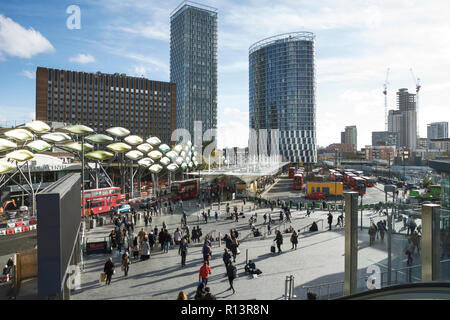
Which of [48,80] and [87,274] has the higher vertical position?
[48,80]

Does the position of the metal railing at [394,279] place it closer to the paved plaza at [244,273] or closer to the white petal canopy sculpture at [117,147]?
the paved plaza at [244,273]

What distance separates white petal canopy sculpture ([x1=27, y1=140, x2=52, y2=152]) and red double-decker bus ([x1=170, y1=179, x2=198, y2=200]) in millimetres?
15858

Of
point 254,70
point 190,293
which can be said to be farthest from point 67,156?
point 254,70

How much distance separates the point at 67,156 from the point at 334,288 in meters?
55.3

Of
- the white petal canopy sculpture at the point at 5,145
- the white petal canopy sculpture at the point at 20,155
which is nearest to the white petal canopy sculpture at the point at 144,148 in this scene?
the white petal canopy sculpture at the point at 20,155

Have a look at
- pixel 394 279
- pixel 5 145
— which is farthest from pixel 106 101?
pixel 394 279

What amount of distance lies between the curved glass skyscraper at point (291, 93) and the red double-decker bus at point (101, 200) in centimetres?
8969

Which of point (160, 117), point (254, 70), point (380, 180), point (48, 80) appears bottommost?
point (380, 180)

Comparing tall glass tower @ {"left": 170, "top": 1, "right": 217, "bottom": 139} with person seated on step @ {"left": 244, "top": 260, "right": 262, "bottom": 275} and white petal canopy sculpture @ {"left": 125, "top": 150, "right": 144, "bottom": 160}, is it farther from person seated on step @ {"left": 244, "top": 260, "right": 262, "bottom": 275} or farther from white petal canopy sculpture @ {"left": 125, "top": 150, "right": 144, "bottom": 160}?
person seated on step @ {"left": 244, "top": 260, "right": 262, "bottom": 275}

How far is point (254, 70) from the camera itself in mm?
124000

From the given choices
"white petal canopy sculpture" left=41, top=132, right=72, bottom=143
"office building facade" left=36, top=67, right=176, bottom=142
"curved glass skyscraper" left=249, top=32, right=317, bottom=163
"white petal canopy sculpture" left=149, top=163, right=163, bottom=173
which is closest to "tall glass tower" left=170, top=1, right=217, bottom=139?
"office building facade" left=36, top=67, right=176, bottom=142
